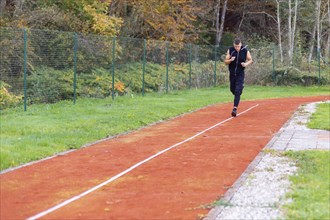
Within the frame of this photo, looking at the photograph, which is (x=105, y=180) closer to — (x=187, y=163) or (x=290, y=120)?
(x=187, y=163)

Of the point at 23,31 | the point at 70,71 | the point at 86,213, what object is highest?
the point at 23,31

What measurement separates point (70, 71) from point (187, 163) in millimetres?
11639

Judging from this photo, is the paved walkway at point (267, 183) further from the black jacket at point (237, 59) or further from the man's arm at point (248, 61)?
the black jacket at point (237, 59)

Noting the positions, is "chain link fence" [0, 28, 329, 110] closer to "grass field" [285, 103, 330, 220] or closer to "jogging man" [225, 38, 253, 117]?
"jogging man" [225, 38, 253, 117]

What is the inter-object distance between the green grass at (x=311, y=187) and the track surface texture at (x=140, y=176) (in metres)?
0.91

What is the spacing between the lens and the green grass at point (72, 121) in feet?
34.4

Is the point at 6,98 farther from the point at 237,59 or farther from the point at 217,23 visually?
the point at 217,23

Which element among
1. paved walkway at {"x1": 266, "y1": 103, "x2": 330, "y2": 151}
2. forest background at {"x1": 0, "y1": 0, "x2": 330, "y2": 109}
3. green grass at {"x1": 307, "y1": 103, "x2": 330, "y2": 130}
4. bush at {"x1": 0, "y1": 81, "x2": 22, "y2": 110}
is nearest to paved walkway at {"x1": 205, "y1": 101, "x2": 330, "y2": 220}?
paved walkway at {"x1": 266, "y1": 103, "x2": 330, "y2": 151}

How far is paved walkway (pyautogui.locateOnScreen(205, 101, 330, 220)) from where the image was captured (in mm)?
6227

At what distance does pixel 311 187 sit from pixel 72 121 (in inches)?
325

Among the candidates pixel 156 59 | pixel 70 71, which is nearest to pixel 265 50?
pixel 156 59

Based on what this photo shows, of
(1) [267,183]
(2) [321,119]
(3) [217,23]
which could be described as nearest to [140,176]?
(1) [267,183]

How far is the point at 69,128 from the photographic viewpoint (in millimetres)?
13094

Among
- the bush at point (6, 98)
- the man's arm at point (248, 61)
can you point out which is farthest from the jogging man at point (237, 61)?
the bush at point (6, 98)
